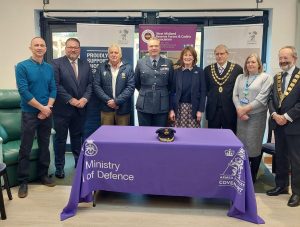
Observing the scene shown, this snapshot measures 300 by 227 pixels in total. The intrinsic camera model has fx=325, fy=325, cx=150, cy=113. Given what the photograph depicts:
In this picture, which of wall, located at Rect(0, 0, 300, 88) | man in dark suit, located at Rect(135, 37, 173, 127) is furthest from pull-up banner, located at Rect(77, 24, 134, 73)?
man in dark suit, located at Rect(135, 37, 173, 127)

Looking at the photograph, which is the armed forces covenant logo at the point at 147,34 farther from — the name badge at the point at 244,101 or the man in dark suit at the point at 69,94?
the name badge at the point at 244,101

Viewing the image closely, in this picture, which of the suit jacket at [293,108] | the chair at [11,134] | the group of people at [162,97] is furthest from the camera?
the chair at [11,134]

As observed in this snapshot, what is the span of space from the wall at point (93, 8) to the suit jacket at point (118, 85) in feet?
3.93

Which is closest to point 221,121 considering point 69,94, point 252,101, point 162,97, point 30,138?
point 252,101

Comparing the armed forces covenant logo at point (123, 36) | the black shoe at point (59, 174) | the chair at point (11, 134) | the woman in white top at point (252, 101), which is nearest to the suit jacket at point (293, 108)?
the woman in white top at point (252, 101)

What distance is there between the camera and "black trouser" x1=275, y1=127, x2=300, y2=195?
9.97 ft

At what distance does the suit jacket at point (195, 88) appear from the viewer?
3.63m

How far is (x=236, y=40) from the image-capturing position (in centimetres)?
436

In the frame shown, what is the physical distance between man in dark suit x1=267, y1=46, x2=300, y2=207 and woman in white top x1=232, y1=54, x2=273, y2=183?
15cm

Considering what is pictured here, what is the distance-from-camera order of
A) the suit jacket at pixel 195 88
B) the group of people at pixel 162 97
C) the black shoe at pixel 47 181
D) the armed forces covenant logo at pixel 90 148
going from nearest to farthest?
1. the armed forces covenant logo at pixel 90 148
2. the group of people at pixel 162 97
3. the black shoe at pixel 47 181
4. the suit jacket at pixel 195 88

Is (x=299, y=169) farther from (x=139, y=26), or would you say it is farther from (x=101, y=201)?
(x=139, y=26)

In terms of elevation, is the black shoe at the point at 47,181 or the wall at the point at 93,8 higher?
the wall at the point at 93,8

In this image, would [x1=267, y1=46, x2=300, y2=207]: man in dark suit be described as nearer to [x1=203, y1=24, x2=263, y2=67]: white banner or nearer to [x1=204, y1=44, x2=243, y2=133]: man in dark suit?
[x1=204, y1=44, x2=243, y2=133]: man in dark suit

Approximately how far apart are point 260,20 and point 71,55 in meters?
2.67
